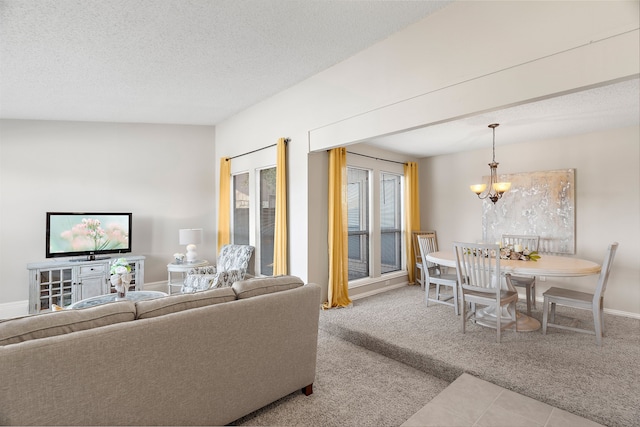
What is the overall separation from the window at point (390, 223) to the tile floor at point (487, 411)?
3112 mm

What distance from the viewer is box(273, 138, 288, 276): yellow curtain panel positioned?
4195mm

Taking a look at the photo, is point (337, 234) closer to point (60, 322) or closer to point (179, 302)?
point (179, 302)

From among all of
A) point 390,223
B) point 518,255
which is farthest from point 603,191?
point 390,223

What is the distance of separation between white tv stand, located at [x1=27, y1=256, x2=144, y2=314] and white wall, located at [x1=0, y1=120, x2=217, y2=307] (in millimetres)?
580

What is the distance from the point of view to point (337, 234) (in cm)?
415

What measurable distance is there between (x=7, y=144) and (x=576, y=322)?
25.1 feet

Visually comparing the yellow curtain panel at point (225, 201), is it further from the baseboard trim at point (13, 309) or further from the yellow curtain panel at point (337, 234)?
the baseboard trim at point (13, 309)

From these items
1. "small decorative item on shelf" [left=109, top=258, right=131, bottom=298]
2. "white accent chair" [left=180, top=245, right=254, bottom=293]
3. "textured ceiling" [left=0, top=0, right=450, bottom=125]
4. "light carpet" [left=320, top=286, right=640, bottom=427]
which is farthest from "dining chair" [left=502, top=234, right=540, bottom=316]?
"small decorative item on shelf" [left=109, top=258, right=131, bottom=298]

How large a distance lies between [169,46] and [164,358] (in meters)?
2.74

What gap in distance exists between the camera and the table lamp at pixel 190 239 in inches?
197

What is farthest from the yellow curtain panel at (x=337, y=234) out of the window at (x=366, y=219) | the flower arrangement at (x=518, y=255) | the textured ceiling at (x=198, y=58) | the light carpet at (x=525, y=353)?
the flower arrangement at (x=518, y=255)

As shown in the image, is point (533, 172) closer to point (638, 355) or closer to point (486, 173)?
point (486, 173)

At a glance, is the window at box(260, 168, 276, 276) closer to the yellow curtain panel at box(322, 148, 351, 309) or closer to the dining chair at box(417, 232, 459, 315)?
the yellow curtain panel at box(322, 148, 351, 309)

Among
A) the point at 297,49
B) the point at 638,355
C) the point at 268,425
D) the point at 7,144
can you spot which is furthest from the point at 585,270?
the point at 7,144
